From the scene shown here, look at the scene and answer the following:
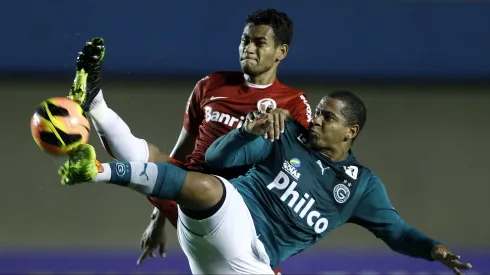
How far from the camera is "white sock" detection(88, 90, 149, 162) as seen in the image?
411cm

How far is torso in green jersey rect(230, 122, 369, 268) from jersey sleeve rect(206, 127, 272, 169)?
0.13 feet

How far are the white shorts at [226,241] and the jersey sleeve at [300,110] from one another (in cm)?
58

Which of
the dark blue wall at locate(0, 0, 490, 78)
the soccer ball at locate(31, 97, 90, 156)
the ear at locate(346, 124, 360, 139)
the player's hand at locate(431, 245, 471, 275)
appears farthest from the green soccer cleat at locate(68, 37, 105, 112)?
the dark blue wall at locate(0, 0, 490, 78)

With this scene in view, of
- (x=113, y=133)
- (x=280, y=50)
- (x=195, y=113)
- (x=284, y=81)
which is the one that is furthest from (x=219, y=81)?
(x=284, y=81)

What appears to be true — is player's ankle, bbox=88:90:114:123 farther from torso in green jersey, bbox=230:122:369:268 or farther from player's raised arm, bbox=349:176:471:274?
player's raised arm, bbox=349:176:471:274

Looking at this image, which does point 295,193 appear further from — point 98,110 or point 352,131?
point 98,110

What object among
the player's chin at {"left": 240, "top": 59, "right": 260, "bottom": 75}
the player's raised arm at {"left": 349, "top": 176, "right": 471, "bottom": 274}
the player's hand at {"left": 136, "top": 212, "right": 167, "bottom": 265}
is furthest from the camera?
the player's hand at {"left": 136, "top": 212, "right": 167, "bottom": 265}

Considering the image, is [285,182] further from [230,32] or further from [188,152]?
[230,32]

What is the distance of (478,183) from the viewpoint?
285 inches

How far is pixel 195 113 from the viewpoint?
4445mm

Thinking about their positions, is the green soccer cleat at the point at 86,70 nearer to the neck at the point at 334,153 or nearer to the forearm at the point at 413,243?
the neck at the point at 334,153

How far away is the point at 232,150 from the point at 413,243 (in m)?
0.87

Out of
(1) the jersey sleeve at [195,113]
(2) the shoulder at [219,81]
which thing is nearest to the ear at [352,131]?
(2) the shoulder at [219,81]

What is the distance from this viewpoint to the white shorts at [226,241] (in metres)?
3.68
